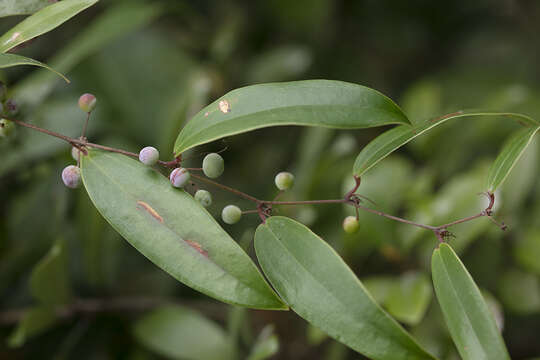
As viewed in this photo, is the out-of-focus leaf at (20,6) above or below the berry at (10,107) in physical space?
above

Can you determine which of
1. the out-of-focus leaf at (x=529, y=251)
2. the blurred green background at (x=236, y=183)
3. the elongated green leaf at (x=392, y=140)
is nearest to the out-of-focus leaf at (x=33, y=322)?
the blurred green background at (x=236, y=183)

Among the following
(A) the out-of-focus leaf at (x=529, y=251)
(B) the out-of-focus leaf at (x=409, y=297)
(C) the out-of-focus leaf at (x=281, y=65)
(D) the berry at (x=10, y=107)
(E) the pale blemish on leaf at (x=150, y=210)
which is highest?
(C) the out-of-focus leaf at (x=281, y=65)

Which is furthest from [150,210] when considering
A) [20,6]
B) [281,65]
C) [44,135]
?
[281,65]

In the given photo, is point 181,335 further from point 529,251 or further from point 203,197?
point 529,251

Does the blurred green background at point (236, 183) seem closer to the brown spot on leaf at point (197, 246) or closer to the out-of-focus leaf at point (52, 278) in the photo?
the out-of-focus leaf at point (52, 278)

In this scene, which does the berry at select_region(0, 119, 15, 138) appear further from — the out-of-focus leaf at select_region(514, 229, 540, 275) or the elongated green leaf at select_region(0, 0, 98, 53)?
the out-of-focus leaf at select_region(514, 229, 540, 275)

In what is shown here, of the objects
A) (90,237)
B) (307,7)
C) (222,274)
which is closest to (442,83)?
(307,7)
